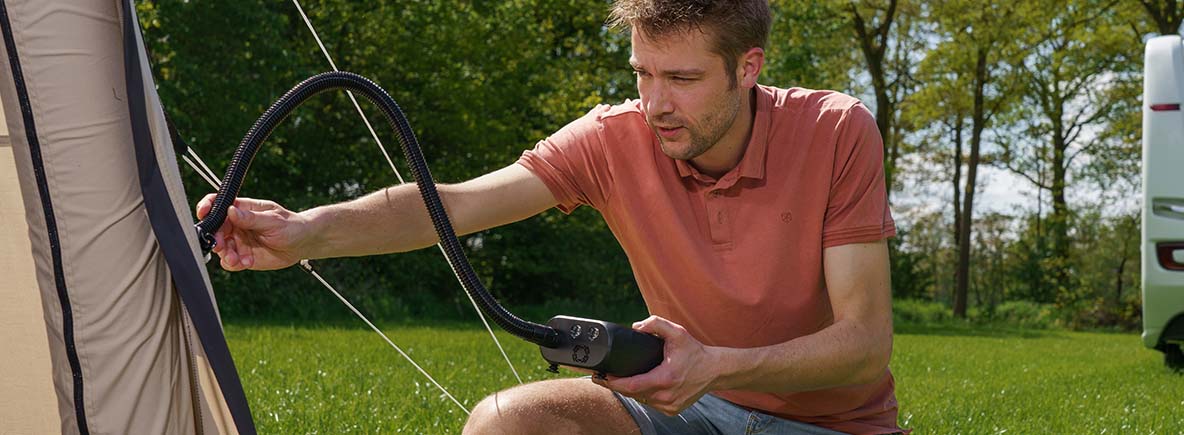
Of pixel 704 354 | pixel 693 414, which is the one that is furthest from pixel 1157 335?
pixel 704 354

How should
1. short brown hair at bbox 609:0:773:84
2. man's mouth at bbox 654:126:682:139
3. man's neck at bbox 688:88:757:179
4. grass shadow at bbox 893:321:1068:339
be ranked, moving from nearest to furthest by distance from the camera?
short brown hair at bbox 609:0:773:84 → man's mouth at bbox 654:126:682:139 → man's neck at bbox 688:88:757:179 → grass shadow at bbox 893:321:1068:339

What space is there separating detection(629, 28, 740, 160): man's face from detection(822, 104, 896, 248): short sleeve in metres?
0.26

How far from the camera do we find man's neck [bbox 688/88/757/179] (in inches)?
109

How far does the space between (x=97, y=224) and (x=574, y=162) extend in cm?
124

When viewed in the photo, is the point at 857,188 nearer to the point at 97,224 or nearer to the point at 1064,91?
the point at 97,224

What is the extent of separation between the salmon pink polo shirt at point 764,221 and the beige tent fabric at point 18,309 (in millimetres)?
1169

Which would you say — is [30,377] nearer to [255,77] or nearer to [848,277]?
[848,277]

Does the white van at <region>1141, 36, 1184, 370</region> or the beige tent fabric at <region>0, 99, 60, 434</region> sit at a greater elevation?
the beige tent fabric at <region>0, 99, 60, 434</region>

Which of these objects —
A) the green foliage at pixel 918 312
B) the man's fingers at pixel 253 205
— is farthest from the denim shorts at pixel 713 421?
the green foliage at pixel 918 312

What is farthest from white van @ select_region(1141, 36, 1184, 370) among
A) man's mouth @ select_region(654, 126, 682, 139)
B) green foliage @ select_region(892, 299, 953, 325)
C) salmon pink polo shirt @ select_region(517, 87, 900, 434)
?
green foliage @ select_region(892, 299, 953, 325)

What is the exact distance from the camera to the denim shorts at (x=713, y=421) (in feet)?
8.93

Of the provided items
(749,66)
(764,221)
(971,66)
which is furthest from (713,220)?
(971,66)

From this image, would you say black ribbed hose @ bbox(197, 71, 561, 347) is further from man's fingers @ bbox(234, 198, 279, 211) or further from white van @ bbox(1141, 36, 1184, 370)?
white van @ bbox(1141, 36, 1184, 370)

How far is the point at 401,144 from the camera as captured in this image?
2.29 meters
